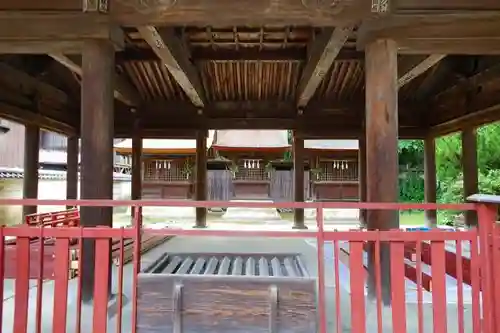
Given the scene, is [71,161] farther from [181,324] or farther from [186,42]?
[181,324]

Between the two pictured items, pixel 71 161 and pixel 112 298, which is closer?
pixel 112 298

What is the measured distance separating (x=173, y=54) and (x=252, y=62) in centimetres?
251

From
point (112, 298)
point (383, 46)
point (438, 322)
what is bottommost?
point (112, 298)

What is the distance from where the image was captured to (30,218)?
600cm

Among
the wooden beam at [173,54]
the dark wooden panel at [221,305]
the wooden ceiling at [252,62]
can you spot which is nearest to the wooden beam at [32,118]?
the wooden ceiling at [252,62]

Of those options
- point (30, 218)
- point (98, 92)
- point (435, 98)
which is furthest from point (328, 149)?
point (98, 92)

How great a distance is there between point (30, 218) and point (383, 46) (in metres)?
5.07

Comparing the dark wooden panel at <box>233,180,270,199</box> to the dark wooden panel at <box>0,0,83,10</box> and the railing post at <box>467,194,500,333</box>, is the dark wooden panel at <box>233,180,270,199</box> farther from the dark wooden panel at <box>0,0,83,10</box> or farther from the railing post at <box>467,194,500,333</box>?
the railing post at <box>467,194,500,333</box>

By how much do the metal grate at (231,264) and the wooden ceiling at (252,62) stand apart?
7.59 ft

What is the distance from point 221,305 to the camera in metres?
2.82

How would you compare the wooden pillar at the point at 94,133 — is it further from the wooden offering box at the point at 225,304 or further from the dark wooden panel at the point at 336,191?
the dark wooden panel at the point at 336,191

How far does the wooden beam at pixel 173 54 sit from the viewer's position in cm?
466

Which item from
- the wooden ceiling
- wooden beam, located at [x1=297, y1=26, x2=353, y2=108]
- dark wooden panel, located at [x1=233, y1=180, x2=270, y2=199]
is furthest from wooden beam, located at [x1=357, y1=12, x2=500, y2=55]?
dark wooden panel, located at [x1=233, y1=180, x2=270, y2=199]

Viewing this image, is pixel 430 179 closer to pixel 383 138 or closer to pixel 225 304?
pixel 383 138
